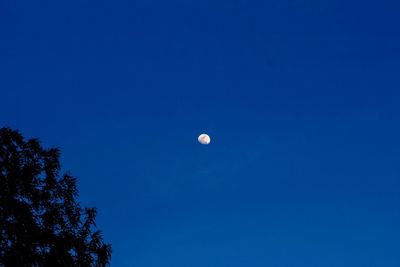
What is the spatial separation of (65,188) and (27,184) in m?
2.08

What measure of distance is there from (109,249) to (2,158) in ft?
20.7

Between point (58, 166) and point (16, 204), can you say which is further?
point (58, 166)

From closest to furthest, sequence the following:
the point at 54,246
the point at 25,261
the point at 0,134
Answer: the point at 25,261
the point at 54,246
the point at 0,134

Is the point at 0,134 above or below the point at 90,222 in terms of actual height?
above

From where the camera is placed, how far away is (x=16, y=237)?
61.2ft

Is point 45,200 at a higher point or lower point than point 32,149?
lower

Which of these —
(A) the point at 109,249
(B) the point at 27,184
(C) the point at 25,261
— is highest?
(B) the point at 27,184

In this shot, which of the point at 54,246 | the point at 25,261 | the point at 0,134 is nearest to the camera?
the point at 25,261

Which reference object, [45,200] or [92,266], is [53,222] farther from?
[92,266]

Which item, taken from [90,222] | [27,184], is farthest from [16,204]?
[90,222]

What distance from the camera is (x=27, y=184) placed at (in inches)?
792

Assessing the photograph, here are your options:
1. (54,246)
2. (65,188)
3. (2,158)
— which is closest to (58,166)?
(65,188)

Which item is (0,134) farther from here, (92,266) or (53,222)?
(92,266)

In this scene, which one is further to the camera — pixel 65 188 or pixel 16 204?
pixel 65 188
